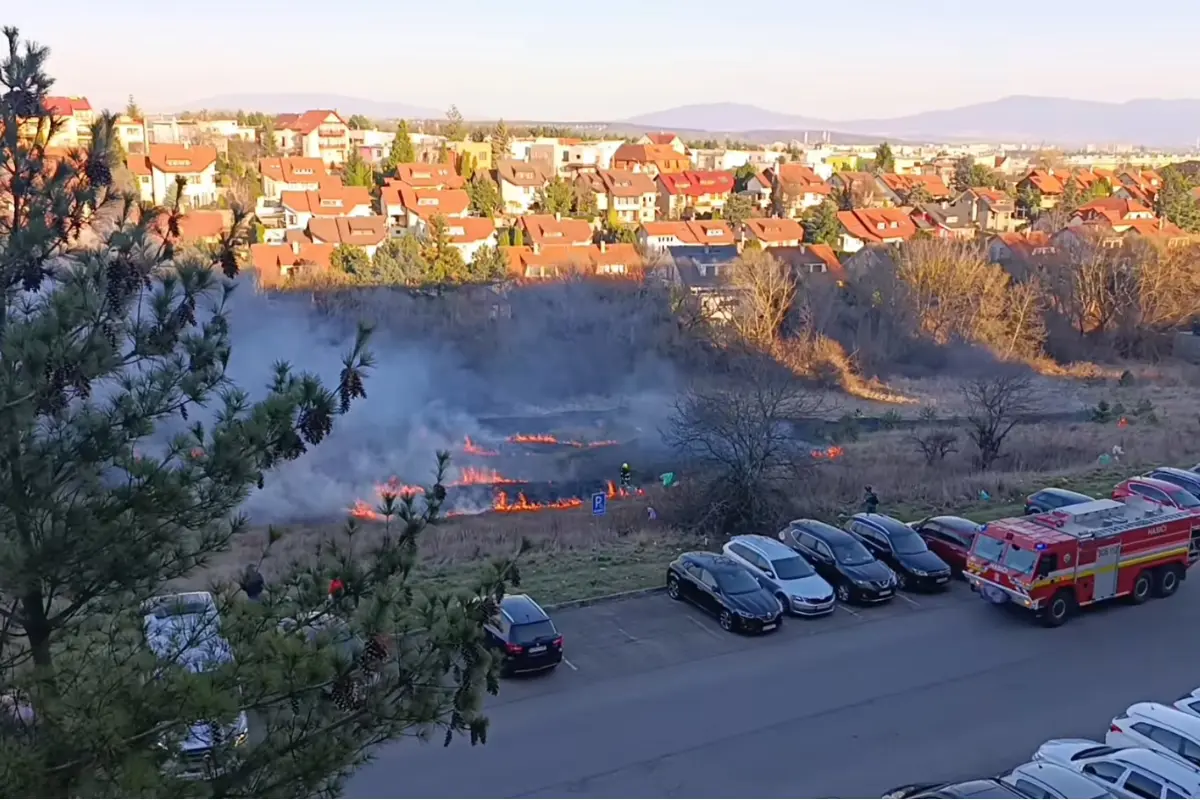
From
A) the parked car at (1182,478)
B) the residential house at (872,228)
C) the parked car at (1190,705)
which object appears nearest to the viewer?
the parked car at (1190,705)

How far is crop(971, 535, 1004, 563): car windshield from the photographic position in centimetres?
1342

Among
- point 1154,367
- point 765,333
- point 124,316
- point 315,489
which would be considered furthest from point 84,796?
point 1154,367

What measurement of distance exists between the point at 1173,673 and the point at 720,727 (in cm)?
567

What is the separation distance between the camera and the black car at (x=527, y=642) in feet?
37.6

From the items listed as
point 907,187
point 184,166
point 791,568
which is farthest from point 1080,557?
point 907,187

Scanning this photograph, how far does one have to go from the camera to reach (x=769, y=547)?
47.5 ft

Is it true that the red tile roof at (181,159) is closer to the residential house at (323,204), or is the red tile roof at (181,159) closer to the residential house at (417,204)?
the residential house at (323,204)

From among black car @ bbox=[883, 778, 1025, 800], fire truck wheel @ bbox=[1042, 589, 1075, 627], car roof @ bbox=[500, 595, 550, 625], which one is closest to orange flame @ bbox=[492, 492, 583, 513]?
car roof @ bbox=[500, 595, 550, 625]

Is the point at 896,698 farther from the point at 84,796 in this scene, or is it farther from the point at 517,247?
the point at 517,247

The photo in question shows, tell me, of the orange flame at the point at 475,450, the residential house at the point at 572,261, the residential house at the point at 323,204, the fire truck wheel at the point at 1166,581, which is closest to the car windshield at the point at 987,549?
the fire truck wheel at the point at 1166,581

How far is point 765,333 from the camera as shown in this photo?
138 feet

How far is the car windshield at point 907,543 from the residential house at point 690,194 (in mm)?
58179

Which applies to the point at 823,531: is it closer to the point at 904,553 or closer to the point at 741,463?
the point at 904,553

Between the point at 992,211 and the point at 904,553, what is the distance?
210 feet
